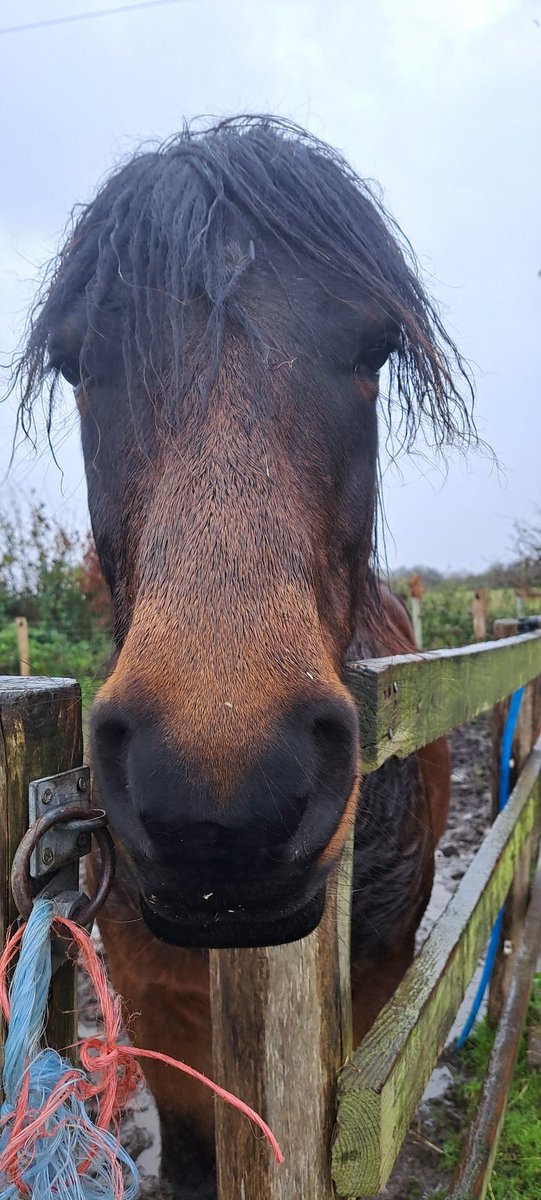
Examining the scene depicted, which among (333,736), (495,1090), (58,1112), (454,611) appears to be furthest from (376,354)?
(454,611)

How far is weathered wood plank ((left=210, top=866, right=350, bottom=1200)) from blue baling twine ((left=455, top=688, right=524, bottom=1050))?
8.46 ft

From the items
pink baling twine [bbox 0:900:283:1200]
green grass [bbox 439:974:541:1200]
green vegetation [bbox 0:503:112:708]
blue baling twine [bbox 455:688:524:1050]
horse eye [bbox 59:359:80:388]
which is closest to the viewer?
pink baling twine [bbox 0:900:283:1200]

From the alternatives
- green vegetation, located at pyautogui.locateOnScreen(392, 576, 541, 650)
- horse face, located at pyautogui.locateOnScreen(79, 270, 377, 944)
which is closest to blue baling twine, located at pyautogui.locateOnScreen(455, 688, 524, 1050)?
→ horse face, located at pyautogui.locateOnScreen(79, 270, 377, 944)

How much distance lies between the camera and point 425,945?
5.11 ft

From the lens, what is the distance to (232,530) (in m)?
1.06

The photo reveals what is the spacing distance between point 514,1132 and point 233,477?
2.93 m

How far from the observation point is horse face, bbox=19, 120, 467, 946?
0.85 m

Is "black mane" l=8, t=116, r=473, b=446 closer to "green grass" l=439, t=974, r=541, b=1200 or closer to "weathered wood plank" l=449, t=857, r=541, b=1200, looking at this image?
"weathered wood plank" l=449, t=857, r=541, b=1200

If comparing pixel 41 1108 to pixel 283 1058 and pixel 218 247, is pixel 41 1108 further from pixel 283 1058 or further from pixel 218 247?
pixel 218 247

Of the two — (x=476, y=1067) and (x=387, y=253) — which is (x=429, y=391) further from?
(x=476, y=1067)

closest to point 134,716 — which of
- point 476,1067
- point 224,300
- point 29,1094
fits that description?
point 29,1094

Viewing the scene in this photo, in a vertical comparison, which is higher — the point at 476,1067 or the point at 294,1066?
the point at 294,1066

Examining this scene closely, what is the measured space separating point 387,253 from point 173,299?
0.70m

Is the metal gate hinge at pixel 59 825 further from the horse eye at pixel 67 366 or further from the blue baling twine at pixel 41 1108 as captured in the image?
the horse eye at pixel 67 366
